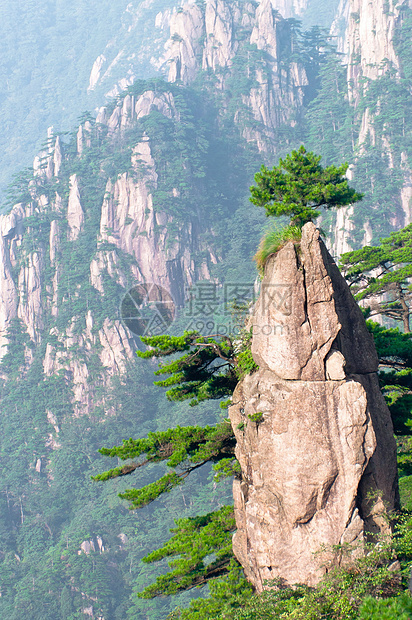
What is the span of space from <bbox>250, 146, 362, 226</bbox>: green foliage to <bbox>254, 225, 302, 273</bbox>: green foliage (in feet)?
3.01

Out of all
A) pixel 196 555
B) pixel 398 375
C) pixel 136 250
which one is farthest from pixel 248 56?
pixel 196 555

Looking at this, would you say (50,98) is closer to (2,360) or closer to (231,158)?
(231,158)

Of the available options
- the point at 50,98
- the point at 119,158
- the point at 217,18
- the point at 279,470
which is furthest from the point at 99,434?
the point at 50,98

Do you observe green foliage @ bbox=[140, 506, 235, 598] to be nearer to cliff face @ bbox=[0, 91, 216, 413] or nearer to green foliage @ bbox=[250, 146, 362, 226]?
green foliage @ bbox=[250, 146, 362, 226]

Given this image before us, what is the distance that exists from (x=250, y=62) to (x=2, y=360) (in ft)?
192

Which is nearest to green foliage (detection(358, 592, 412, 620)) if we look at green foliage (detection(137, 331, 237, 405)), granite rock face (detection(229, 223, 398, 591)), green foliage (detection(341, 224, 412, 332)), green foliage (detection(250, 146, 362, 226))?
granite rock face (detection(229, 223, 398, 591))

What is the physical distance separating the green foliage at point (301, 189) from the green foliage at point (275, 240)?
917 millimetres

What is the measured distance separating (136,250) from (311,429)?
221 feet

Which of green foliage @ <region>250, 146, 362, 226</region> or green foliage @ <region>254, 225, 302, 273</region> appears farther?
green foliage @ <region>250, 146, 362, 226</region>

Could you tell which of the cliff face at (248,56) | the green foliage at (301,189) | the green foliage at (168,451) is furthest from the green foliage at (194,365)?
the cliff face at (248,56)

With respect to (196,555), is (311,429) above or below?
above

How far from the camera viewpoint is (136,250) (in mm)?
74500

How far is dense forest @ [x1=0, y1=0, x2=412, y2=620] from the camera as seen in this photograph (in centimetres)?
5491

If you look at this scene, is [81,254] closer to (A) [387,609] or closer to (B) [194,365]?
(B) [194,365]
